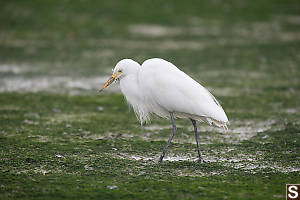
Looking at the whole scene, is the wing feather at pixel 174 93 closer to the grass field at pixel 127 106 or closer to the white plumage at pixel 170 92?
the white plumage at pixel 170 92

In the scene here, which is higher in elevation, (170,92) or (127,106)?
(127,106)

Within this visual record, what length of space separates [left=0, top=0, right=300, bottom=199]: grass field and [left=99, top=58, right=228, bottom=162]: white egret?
27.6 inches

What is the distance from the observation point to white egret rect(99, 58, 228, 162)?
23.1 ft

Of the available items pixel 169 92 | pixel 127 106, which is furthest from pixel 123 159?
pixel 127 106

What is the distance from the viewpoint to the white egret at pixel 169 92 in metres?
7.04

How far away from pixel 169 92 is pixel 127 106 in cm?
428

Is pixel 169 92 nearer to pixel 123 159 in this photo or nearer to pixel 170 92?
pixel 170 92

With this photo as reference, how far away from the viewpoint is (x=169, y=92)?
7.05 m

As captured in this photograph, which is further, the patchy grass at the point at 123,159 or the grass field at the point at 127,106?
the grass field at the point at 127,106

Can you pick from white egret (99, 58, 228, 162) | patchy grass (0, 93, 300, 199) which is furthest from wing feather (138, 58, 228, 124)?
patchy grass (0, 93, 300, 199)

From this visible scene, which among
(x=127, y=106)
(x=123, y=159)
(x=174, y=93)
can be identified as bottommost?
(x=123, y=159)

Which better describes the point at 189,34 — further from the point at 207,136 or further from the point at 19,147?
the point at 19,147

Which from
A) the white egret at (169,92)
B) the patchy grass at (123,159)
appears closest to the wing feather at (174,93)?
the white egret at (169,92)

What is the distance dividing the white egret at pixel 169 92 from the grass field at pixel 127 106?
2.30ft
